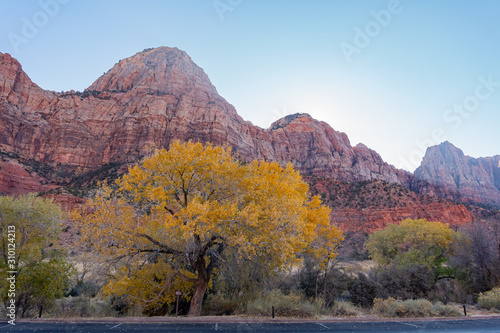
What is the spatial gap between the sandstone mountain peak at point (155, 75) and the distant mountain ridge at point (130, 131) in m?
0.40

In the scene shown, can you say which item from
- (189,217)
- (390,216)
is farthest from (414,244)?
(390,216)

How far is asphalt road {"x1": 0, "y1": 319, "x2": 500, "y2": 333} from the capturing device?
355 inches

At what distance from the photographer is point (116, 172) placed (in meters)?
61.0

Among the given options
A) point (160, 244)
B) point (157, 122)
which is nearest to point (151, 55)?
point (157, 122)

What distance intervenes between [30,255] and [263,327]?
11757 mm

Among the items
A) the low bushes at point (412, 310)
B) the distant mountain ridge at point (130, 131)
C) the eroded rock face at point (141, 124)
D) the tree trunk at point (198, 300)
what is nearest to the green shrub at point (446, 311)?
the low bushes at point (412, 310)

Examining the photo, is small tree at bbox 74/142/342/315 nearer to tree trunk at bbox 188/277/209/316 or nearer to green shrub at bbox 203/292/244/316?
tree trunk at bbox 188/277/209/316

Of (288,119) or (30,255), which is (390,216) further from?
(288,119)

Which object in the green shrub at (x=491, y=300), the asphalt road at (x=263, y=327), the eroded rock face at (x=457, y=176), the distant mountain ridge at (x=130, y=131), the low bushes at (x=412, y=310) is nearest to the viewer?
the asphalt road at (x=263, y=327)

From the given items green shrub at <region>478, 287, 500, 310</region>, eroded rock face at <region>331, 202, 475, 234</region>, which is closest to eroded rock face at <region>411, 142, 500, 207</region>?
eroded rock face at <region>331, 202, 475, 234</region>

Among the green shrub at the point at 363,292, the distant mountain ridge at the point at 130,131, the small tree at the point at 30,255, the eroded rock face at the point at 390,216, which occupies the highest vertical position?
the distant mountain ridge at the point at 130,131

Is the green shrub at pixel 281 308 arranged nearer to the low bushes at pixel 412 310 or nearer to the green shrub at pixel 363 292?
the low bushes at pixel 412 310

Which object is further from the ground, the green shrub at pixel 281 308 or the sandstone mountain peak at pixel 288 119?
the sandstone mountain peak at pixel 288 119

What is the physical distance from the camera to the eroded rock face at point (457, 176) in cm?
12065
